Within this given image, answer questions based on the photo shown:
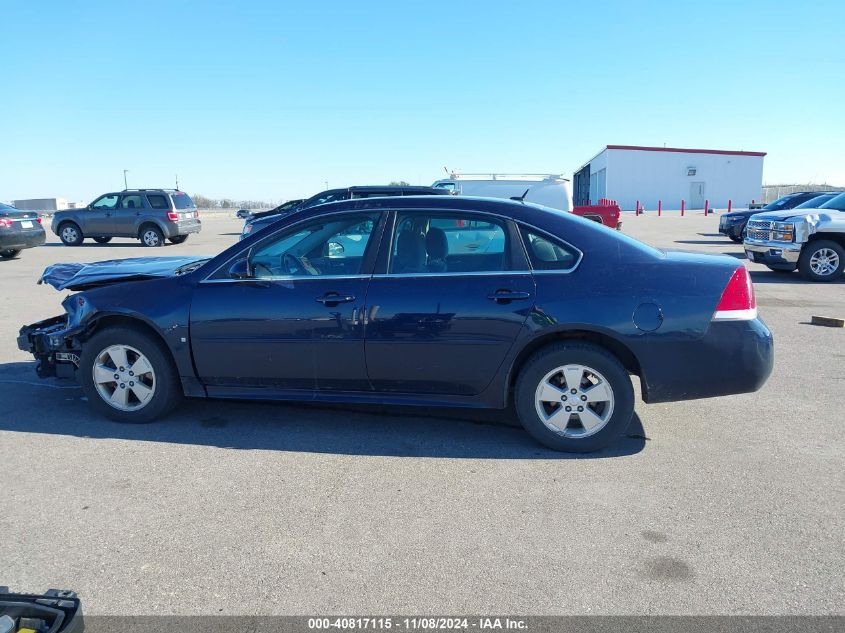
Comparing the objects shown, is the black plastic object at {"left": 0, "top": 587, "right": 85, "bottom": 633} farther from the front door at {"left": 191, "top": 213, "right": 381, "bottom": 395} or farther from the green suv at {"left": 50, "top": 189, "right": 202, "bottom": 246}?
the green suv at {"left": 50, "top": 189, "right": 202, "bottom": 246}

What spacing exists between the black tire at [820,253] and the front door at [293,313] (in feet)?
34.6

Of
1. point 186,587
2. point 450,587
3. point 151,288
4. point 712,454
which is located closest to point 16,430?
point 151,288

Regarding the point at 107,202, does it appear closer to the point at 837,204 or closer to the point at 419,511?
the point at 837,204

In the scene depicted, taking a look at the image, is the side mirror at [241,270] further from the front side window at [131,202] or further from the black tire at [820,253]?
the front side window at [131,202]

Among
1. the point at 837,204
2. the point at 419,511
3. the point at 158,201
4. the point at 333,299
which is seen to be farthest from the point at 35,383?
the point at 158,201

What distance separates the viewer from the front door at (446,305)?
4488 mm

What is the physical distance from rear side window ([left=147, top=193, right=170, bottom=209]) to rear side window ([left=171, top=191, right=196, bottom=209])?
0.91ft

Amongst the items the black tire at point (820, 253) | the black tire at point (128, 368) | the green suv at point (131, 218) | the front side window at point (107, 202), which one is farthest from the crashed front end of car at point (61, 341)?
the front side window at point (107, 202)

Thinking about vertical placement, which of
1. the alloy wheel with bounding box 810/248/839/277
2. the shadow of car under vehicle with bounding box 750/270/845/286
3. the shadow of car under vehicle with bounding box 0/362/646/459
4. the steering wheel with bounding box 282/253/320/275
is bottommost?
the shadow of car under vehicle with bounding box 0/362/646/459

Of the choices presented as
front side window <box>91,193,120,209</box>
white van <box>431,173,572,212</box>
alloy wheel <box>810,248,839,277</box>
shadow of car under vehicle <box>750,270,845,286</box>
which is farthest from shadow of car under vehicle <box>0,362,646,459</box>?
front side window <box>91,193,120,209</box>

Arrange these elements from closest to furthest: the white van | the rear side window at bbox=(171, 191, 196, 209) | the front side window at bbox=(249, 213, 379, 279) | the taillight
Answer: the taillight < the front side window at bbox=(249, 213, 379, 279) < the white van < the rear side window at bbox=(171, 191, 196, 209)

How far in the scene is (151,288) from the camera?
197 inches

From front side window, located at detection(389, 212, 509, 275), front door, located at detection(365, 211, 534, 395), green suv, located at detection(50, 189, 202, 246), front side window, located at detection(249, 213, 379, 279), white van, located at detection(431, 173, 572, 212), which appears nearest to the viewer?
front door, located at detection(365, 211, 534, 395)

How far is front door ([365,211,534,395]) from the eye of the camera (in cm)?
449
